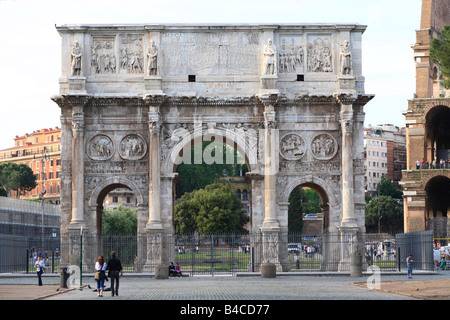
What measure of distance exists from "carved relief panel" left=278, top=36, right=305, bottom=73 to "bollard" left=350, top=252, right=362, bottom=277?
8956 mm

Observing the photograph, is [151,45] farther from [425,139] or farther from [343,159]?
[425,139]

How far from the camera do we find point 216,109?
127 ft

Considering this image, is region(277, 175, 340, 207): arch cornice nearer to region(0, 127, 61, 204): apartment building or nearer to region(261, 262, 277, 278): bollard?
region(261, 262, 277, 278): bollard

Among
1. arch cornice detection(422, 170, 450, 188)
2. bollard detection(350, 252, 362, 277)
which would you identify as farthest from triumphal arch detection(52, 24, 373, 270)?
arch cornice detection(422, 170, 450, 188)

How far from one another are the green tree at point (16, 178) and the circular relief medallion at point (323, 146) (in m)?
71.7

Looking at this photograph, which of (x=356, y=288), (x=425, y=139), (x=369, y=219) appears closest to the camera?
(x=356, y=288)

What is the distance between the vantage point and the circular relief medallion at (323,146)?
3916 centimetres

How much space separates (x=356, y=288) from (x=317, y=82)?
13.7m

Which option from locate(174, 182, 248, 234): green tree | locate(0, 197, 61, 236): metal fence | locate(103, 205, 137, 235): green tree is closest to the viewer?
locate(103, 205, 137, 235): green tree

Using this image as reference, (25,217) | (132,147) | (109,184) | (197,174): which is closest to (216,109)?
(132,147)

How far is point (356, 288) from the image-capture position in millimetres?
27578

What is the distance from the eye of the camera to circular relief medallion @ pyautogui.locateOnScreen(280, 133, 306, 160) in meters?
39.1
